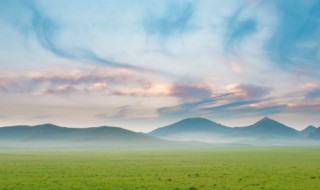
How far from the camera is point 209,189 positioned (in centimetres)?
2784

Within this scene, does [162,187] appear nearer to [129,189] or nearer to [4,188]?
[129,189]

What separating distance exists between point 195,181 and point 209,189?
538cm

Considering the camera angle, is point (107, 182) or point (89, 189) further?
point (107, 182)

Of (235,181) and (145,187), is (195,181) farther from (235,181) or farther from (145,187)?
(145,187)

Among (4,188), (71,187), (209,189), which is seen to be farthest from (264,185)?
(4,188)

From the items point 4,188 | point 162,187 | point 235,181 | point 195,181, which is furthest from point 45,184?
point 235,181

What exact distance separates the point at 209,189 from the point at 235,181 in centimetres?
563

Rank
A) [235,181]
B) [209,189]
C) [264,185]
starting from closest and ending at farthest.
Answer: [209,189], [264,185], [235,181]

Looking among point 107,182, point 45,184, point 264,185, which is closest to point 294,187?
point 264,185

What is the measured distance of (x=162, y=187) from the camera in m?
29.5

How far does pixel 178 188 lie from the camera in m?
28.8

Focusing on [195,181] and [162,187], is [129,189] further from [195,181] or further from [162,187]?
[195,181]

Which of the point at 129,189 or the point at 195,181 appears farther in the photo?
the point at 195,181

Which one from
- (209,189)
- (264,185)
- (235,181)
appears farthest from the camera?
(235,181)
